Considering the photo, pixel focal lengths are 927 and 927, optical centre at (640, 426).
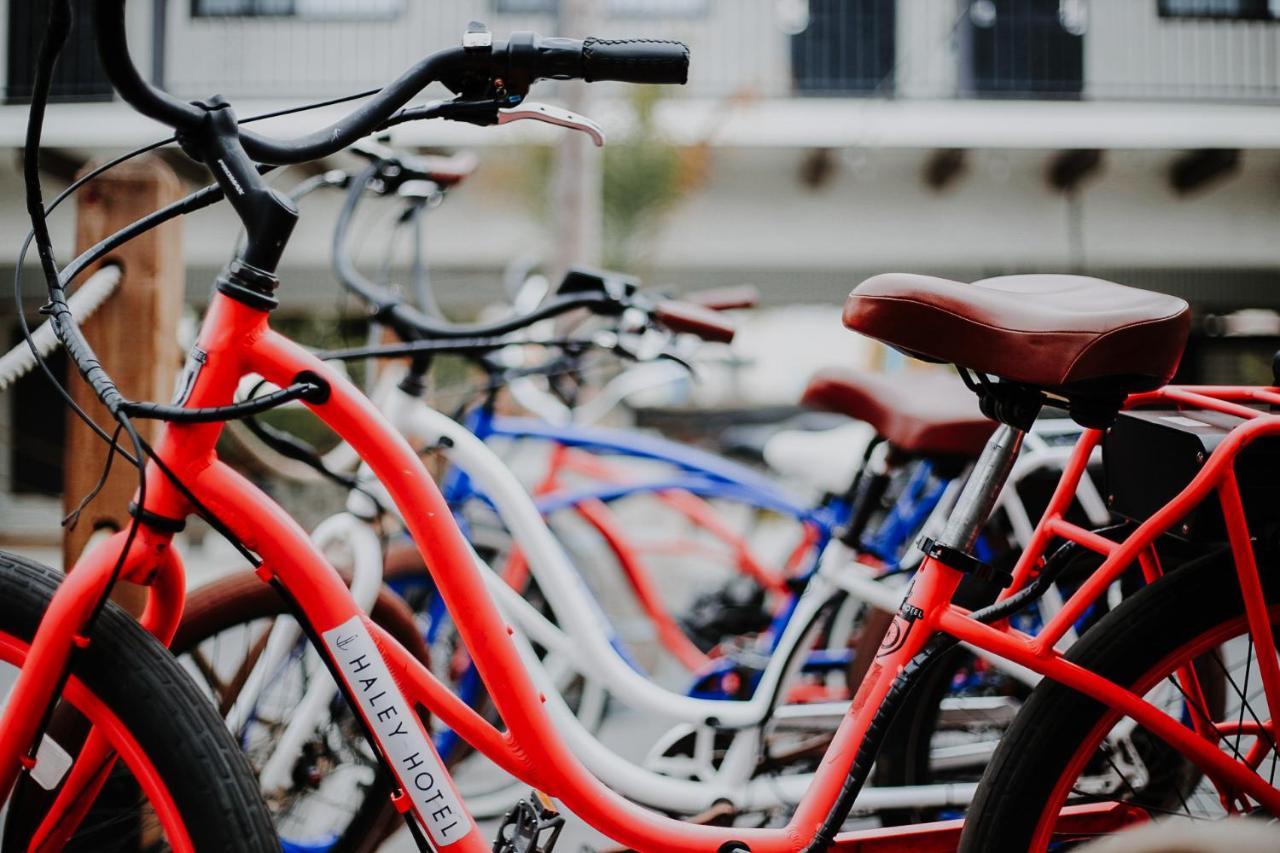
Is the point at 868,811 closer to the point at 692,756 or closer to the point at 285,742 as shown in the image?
the point at 692,756

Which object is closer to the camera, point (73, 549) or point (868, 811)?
point (868, 811)

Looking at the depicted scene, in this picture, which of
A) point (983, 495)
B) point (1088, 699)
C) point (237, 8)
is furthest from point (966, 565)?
point (237, 8)

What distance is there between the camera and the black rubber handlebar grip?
0.89 metres

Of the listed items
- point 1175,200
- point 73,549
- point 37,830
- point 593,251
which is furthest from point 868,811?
point 1175,200

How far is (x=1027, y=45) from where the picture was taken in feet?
25.3

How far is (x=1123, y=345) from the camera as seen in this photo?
1003mm

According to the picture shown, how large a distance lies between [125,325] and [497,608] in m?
1.12

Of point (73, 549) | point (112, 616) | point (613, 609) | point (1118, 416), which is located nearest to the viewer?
point (112, 616)

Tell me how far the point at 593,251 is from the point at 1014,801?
2.98m

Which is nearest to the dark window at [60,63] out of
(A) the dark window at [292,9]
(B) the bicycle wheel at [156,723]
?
(A) the dark window at [292,9]

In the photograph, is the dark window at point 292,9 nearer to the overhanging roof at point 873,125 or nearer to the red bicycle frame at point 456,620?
the overhanging roof at point 873,125

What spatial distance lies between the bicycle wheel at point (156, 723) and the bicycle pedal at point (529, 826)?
0.28 metres

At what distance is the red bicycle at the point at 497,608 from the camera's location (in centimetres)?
88

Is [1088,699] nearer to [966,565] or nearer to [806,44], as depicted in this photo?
[966,565]
